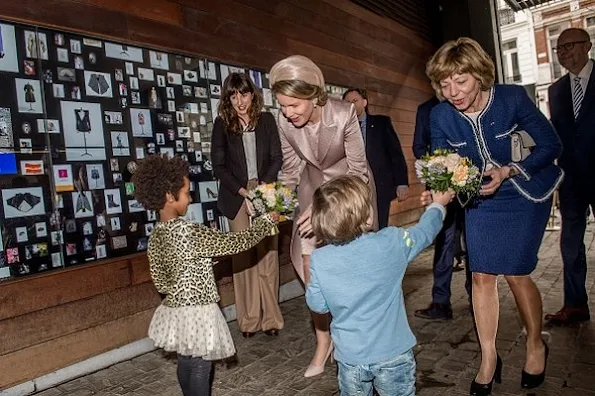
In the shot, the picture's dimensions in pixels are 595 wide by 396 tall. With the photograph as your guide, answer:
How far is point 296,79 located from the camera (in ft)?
8.49

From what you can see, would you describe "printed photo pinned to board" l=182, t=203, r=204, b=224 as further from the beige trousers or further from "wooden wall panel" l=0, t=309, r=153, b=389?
"wooden wall panel" l=0, t=309, r=153, b=389

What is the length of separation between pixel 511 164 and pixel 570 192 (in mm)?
1683

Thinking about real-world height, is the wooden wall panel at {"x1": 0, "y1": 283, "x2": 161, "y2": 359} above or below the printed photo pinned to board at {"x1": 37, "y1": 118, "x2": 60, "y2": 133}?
below

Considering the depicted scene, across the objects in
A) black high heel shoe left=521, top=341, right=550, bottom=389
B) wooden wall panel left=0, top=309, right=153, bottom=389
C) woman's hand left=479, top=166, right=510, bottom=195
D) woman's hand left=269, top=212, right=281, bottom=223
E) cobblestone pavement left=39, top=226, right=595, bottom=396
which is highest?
woman's hand left=479, top=166, right=510, bottom=195

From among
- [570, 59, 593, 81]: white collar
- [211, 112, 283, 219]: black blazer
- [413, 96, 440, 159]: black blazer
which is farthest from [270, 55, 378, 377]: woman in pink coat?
[570, 59, 593, 81]: white collar

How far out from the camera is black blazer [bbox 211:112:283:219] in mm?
3959

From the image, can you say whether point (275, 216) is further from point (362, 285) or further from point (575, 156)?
point (575, 156)

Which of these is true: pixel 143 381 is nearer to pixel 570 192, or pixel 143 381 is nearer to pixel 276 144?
pixel 276 144

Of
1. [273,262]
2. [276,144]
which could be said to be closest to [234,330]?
[273,262]

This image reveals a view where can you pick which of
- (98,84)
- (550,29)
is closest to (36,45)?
(98,84)

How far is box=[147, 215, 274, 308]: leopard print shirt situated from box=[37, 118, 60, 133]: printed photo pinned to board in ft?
5.41

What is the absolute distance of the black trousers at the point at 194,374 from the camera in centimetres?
237

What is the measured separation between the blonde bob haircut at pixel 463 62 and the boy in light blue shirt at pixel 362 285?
0.93m

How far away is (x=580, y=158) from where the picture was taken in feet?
12.2
